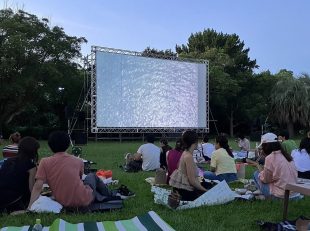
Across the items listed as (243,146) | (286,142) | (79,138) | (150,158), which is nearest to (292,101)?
(79,138)

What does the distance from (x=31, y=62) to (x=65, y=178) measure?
2168 cm

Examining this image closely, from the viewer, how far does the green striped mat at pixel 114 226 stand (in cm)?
391

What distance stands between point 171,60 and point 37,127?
500 inches

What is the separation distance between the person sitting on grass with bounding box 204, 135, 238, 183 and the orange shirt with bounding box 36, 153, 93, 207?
9.43 ft

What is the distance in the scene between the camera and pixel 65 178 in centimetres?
482

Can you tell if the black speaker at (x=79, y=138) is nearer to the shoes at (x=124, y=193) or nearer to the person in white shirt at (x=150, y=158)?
the person in white shirt at (x=150, y=158)

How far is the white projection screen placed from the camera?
20.6 metres

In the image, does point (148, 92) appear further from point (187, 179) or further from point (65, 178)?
point (65, 178)

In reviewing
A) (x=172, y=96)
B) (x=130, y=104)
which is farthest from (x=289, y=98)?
(x=130, y=104)

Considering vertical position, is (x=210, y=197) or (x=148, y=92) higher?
(x=148, y=92)

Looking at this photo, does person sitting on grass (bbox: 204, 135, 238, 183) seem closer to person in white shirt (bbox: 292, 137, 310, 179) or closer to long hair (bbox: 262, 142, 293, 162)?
person in white shirt (bbox: 292, 137, 310, 179)

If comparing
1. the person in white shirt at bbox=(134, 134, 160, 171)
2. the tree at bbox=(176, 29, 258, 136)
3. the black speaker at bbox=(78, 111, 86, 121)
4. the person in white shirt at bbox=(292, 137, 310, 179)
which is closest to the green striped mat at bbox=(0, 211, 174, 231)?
the person in white shirt at bbox=(292, 137, 310, 179)

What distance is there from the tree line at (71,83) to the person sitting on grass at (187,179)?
1794cm

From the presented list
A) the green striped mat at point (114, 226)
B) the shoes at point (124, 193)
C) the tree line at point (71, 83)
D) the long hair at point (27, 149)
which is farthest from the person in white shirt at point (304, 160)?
the tree line at point (71, 83)
